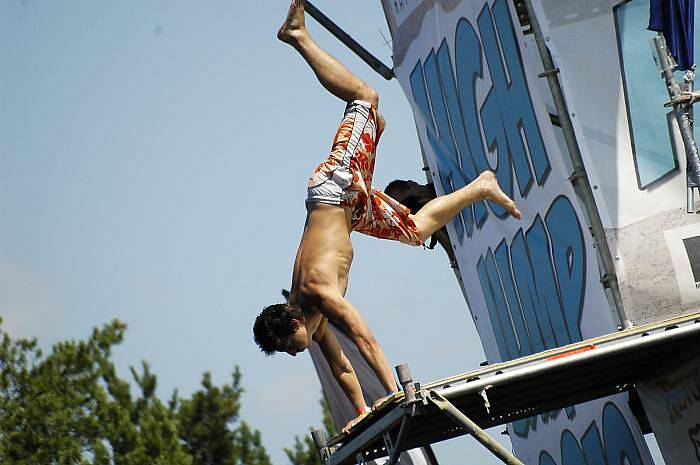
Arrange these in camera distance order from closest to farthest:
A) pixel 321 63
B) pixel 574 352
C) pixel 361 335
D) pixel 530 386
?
pixel 574 352 → pixel 361 335 → pixel 530 386 → pixel 321 63

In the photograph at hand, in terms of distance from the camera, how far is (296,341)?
7785 mm

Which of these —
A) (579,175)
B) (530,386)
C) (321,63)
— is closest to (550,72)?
(579,175)

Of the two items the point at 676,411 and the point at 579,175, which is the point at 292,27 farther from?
the point at 676,411

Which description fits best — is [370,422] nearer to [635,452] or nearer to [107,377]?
[635,452]

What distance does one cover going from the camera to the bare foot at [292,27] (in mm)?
8523

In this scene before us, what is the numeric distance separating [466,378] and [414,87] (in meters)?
6.30

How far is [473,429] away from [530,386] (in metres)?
1.57

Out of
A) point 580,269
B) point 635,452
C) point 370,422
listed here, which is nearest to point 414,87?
point 580,269

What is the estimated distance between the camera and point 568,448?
1091 centimetres

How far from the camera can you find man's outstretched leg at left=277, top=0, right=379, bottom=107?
8469 millimetres

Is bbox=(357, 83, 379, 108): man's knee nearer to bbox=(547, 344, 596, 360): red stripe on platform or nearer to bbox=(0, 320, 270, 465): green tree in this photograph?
bbox=(547, 344, 596, 360): red stripe on platform

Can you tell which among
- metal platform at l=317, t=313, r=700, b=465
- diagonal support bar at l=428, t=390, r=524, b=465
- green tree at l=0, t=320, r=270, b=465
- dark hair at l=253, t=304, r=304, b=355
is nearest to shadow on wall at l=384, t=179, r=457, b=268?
metal platform at l=317, t=313, r=700, b=465

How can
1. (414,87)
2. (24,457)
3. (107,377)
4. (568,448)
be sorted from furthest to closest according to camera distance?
(107,377), (24,457), (414,87), (568,448)

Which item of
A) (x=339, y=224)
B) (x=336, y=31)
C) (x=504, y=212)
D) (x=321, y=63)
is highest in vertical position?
(x=336, y=31)
